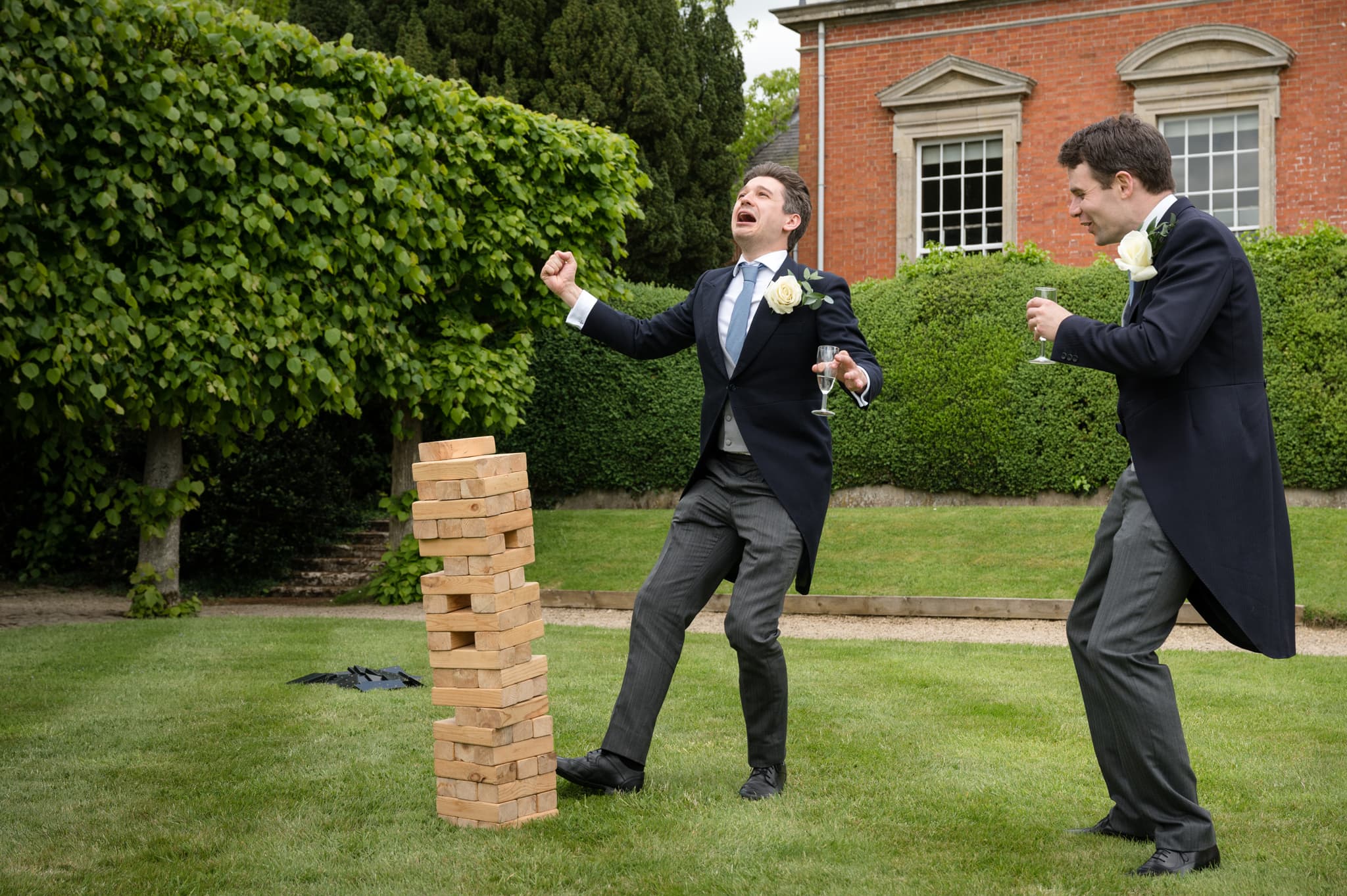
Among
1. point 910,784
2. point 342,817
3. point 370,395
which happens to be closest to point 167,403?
point 370,395

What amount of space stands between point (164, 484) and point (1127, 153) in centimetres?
1054

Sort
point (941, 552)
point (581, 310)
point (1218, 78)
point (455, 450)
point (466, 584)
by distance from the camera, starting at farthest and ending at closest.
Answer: point (1218, 78) < point (941, 552) < point (581, 310) < point (455, 450) < point (466, 584)

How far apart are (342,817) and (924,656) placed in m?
5.32

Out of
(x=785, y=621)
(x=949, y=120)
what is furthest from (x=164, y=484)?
(x=949, y=120)

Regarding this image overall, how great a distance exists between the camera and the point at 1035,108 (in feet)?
65.3

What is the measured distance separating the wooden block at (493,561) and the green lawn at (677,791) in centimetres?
87

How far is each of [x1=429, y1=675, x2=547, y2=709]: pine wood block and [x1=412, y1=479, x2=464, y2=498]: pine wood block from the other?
0.66 metres

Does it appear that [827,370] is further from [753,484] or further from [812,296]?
[753,484]

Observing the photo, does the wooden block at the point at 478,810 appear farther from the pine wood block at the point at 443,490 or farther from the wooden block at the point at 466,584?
the pine wood block at the point at 443,490

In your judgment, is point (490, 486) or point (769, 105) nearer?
point (490, 486)

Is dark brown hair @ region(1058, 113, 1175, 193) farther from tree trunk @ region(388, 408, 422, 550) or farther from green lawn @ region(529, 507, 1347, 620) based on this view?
tree trunk @ region(388, 408, 422, 550)

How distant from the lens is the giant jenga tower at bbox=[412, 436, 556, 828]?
4.36m

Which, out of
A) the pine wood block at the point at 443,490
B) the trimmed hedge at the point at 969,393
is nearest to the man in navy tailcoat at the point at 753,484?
the pine wood block at the point at 443,490

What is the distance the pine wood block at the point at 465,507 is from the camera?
441cm
